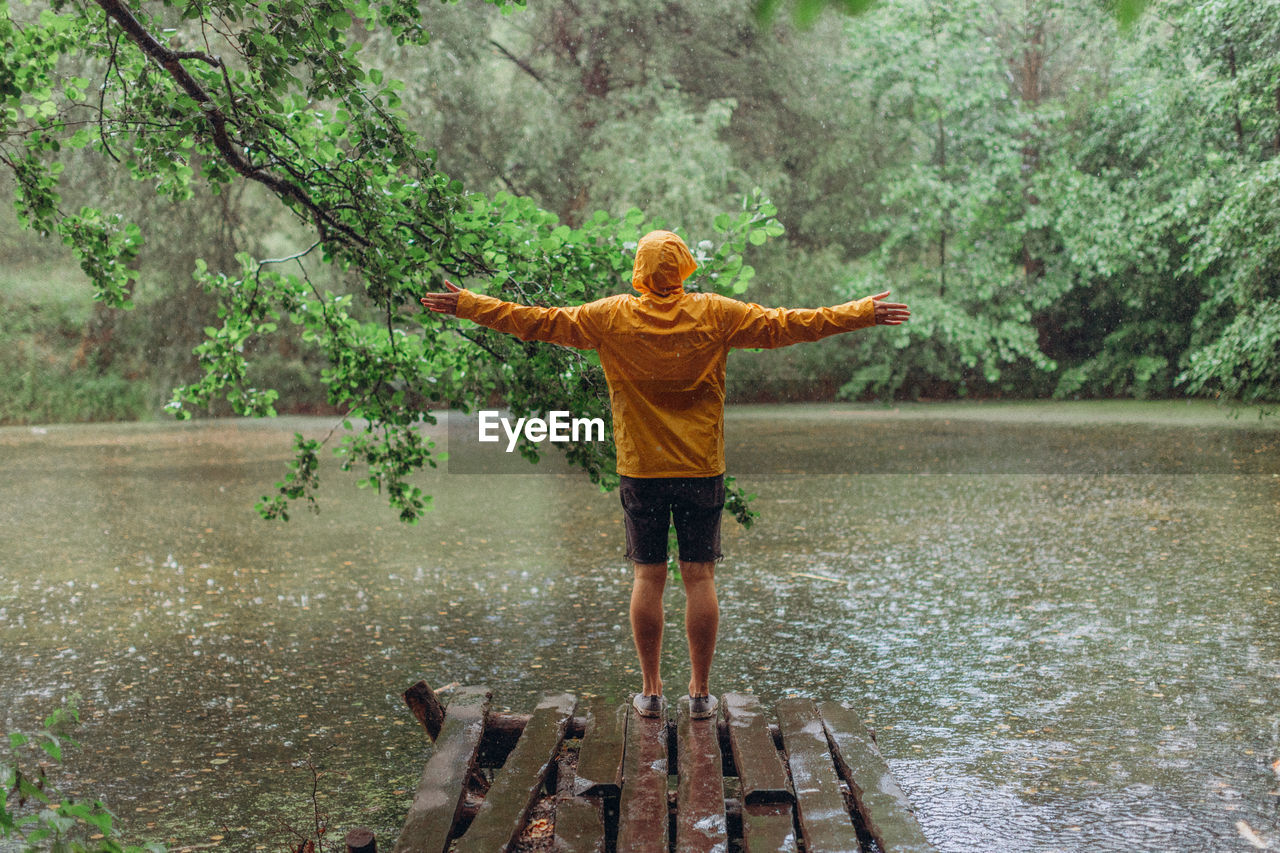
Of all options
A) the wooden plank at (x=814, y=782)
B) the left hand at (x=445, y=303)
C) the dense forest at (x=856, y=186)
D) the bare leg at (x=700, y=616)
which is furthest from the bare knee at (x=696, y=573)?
the dense forest at (x=856, y=186)

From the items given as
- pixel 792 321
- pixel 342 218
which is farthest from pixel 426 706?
pixel 342 218

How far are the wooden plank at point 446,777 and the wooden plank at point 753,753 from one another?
2.77 feet

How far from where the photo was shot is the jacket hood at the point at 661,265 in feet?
12.5

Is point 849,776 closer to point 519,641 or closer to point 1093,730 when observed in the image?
point 1093,730

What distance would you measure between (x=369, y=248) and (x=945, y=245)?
23013mm

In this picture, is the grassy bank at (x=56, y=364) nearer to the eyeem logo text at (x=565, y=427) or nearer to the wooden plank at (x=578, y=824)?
the eyeem logo text at (x=565, y=427)

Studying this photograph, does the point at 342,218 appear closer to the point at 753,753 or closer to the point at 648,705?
the point at 648,705

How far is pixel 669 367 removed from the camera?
3.80 metres

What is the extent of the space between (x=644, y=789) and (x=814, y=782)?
1.67 feet

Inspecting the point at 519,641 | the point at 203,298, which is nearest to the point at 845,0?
the point at 519,641

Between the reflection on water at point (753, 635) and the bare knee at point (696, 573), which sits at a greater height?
the bare knee at point (696, 573)

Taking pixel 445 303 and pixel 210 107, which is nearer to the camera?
pixel 445 303

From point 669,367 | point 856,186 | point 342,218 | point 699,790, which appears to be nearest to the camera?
point 699,790

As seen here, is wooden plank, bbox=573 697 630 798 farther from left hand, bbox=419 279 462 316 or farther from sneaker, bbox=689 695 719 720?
left hand, bbox=419 279 462 316
